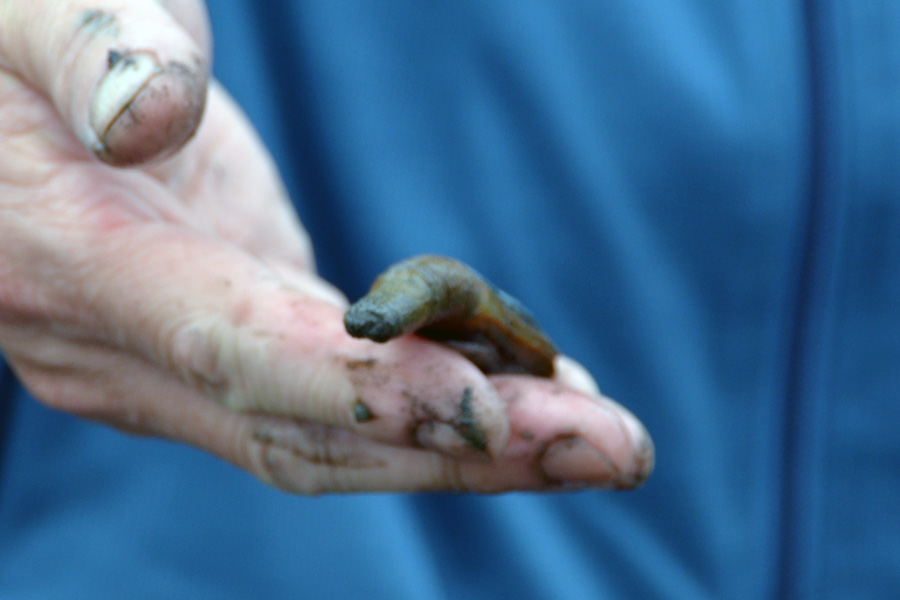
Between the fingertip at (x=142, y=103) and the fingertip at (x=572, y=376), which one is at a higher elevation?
the fingertip at (x=572, y=376)

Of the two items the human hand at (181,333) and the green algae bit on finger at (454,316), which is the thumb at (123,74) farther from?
the green algae bit on finger at (454,316)

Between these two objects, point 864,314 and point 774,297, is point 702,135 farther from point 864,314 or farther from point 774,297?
point 864,314

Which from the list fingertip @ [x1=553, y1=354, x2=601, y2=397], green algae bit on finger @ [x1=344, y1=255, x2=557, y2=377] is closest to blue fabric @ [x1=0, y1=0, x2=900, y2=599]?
fingertip @ [x1=553, y1=354, x2=601, y2=397]

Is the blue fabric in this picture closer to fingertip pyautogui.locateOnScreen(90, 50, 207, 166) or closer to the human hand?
the human hand

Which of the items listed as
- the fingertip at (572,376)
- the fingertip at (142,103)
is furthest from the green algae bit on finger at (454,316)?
the fingertip at (142,103)

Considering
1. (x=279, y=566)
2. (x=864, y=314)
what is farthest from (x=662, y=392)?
(x=279, y=566)

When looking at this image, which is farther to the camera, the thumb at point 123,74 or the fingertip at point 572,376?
the fingertip at point 572,376
